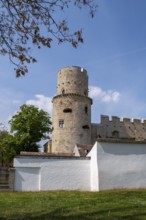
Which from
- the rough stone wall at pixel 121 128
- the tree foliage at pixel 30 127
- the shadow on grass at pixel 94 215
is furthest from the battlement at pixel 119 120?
the shadow on grass at pixel 94 215

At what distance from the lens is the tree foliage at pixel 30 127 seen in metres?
37.1

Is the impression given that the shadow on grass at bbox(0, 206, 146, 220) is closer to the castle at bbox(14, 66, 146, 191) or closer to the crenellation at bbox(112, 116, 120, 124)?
the castle at bbox(14, 66, 146, 191)

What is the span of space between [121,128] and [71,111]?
946 cm

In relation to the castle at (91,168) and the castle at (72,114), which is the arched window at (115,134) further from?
the castle at (91,168)

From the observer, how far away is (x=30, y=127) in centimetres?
3722

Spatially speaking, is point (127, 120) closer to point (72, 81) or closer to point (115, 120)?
point (115, 120)

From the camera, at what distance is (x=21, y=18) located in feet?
26.5

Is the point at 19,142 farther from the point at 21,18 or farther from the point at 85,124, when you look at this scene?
the point at 21,18

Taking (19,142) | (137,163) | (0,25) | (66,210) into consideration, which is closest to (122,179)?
(137,163)

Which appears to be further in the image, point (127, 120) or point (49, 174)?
point (127, 120)

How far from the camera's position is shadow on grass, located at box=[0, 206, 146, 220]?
909 cm

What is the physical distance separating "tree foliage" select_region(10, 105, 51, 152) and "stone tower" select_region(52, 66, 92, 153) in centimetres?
490

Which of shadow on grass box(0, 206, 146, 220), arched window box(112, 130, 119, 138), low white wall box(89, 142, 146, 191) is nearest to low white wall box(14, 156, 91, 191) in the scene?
low white wall box(89, 142, 146, 191)

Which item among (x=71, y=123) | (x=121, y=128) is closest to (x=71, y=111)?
(x=71, y=123)
